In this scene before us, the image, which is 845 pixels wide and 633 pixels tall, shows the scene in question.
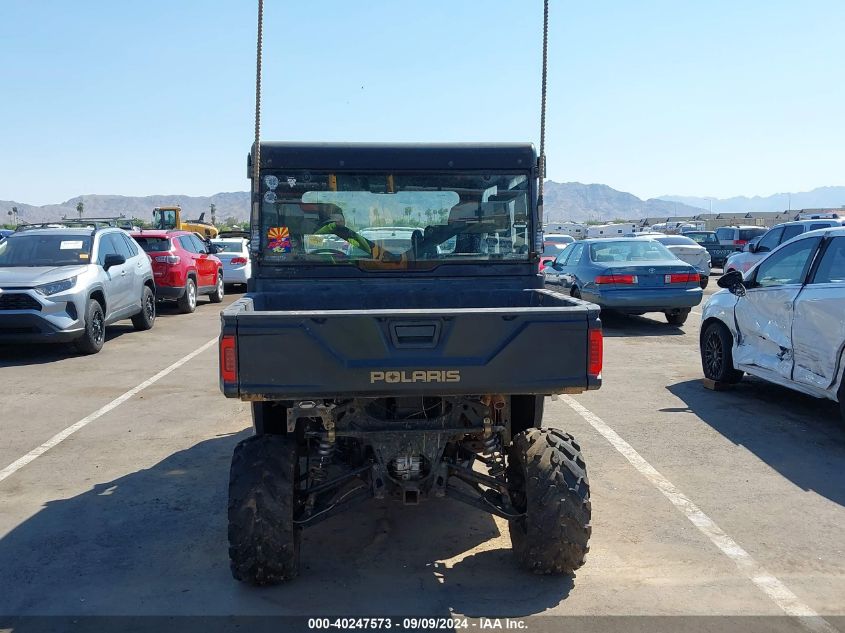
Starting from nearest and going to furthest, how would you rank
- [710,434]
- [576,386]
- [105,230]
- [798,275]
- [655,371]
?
[576,386]
[710,434]
[798,275]
[655,371]
[105,230]

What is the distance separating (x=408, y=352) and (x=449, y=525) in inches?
63.7

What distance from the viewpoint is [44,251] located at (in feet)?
38.4

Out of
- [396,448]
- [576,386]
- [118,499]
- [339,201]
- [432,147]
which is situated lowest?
[118,499]

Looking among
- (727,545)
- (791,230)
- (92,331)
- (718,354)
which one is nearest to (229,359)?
(727,545)

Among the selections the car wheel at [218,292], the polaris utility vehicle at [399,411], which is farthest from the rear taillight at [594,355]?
the car wheel at [218,292]

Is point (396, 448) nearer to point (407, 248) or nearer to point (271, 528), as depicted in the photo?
point (271, 528)

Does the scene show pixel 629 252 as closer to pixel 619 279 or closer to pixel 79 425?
pixel 619 279

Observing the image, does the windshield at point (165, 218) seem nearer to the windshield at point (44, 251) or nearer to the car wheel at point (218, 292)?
the car wheel at point (218, 292)

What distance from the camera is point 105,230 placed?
12.6m

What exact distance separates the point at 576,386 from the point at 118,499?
3326 millimetres

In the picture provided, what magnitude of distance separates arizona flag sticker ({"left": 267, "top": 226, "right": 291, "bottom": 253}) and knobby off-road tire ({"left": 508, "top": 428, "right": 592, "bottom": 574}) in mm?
2284

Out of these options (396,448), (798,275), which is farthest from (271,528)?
(798,275)

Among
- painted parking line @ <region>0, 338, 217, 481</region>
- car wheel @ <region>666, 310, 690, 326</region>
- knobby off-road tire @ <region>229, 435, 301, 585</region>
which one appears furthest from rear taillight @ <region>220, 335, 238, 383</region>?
car wheel @ <region>666, 310, 690, 326</region>

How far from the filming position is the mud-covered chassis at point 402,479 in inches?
158
